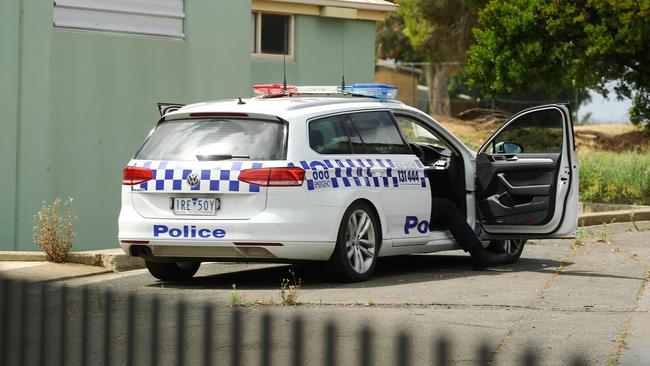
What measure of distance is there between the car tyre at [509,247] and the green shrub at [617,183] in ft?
26.5

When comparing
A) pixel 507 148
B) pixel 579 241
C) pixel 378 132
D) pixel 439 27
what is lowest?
pixel 579 241

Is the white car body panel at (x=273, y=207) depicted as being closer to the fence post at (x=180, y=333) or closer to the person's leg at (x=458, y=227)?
the person's leg at (x=458, y=227)

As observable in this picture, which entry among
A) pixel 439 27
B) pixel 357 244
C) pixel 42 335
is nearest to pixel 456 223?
pixel 357 244

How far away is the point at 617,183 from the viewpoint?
70.9 feet

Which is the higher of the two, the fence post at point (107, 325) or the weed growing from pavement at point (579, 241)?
the fence post at point (107, 325)

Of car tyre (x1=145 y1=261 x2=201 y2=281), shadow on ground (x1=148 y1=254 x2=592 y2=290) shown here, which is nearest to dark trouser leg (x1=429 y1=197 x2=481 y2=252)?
shadow on ground (x1=148 y1=254 x2=592 y2=290)

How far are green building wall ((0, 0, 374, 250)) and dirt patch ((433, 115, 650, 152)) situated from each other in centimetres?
2142

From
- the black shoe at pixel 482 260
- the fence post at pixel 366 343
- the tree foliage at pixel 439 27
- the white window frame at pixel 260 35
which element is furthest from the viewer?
the tree foliage at pixel 439 27

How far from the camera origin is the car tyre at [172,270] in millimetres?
10945

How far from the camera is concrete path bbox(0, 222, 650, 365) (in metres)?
4.11

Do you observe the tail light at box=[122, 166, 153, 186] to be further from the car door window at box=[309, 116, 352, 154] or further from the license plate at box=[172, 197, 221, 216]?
the car door window at box=[309, 116, 352, 154]

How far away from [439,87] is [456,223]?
1704 inches

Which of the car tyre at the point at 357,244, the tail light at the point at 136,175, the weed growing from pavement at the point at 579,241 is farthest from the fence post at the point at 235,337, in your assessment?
the weed growing from pavement at the point at 579,241

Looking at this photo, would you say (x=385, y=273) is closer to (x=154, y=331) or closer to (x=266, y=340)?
(x=154, y=331)
